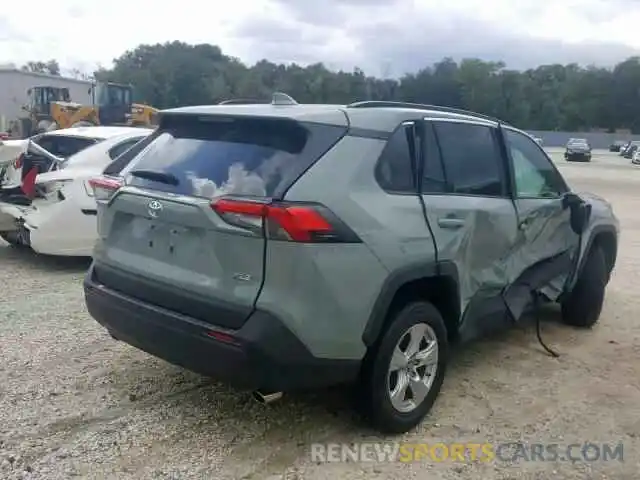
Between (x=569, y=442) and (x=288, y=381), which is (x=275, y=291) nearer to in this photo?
(x=288, y=381)

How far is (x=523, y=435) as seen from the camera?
3955 mm

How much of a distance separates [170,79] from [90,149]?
232ft

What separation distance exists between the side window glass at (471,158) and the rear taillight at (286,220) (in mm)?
1145

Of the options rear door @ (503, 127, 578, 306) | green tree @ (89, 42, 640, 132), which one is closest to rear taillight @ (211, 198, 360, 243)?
rear door @ (503, 127, 578, 306)

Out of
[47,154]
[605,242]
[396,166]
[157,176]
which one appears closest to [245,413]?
[157,176]

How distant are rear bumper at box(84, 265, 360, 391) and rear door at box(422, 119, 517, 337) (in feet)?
3.31

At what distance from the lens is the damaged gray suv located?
3.30 metres

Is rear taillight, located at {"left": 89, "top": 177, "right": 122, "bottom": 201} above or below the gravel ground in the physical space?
above

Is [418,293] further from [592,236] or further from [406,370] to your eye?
[592,236]

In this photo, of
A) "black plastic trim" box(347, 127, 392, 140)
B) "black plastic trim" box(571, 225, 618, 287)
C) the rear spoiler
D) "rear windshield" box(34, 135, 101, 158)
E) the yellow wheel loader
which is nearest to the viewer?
"black plastic trim" box(347, 127, 392, 140)

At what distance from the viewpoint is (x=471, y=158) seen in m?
4.46

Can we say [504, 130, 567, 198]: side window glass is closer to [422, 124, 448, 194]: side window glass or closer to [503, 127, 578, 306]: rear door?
[503, 127, 578, 306]: rear door

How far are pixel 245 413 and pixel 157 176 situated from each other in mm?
1453

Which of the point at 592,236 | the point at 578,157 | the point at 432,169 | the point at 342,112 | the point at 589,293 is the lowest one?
the point at 578,157
